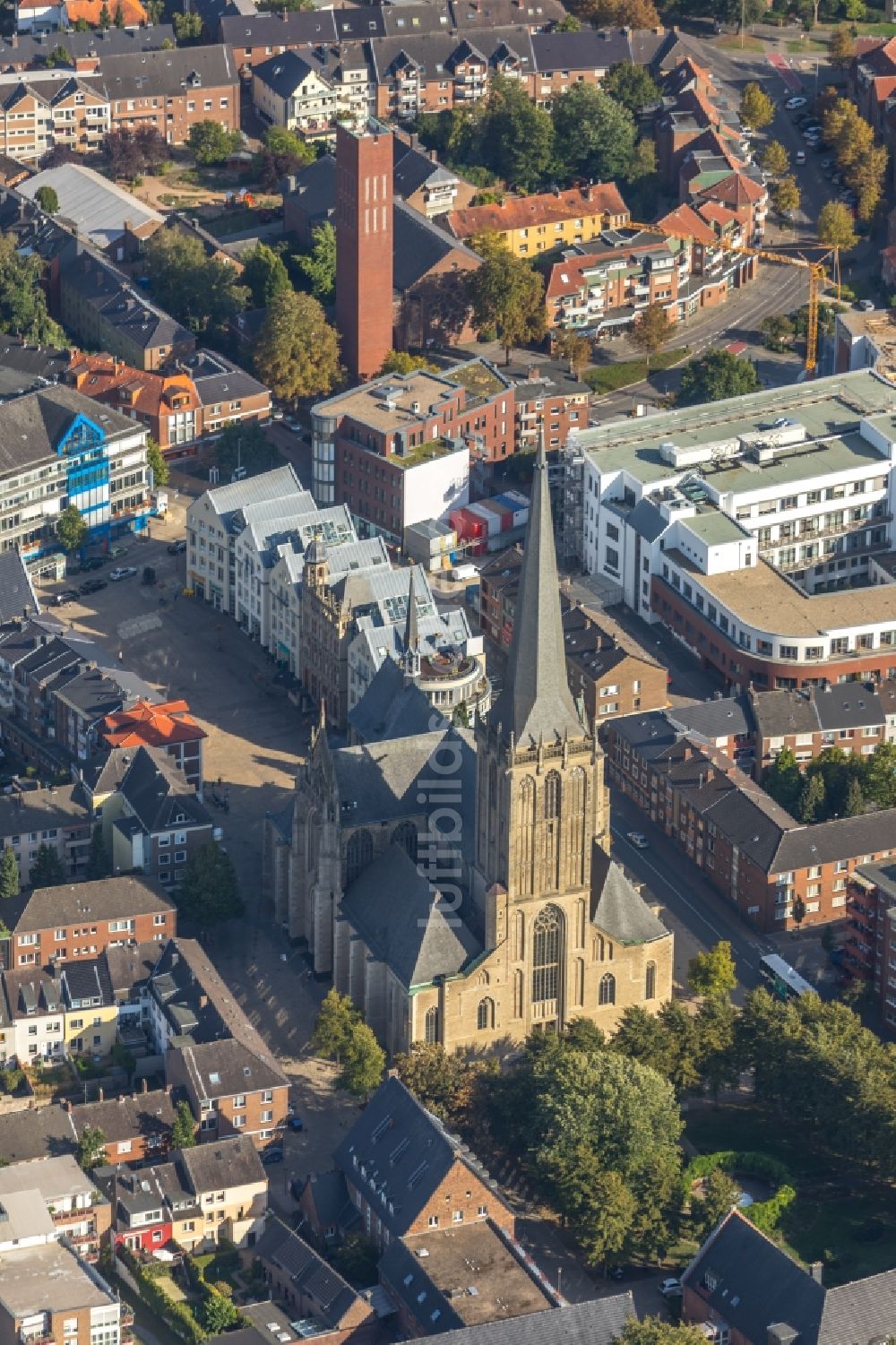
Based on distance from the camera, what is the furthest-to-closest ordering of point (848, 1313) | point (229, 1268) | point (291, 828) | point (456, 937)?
point (291, 828), point (456, 937), point (229, 1268), point (848, 1313)

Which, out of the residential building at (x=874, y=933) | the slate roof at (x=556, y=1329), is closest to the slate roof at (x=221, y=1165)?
the slate roof at (x=556, y=1329)

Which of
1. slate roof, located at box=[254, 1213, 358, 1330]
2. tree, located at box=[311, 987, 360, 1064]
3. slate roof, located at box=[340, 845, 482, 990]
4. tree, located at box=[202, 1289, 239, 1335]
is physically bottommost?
tree, located at box=[202, 1289, 239, 1335]

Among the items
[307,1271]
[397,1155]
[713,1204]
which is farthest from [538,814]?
[307,1271]

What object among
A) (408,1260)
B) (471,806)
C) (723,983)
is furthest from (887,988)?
(408,1260)

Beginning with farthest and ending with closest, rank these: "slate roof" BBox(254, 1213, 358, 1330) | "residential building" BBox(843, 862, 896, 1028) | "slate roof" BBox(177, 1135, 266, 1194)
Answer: "residential building" BBox(843, 862, 896, 1028) → "slate roof" BBox(177, 1135, 266, 1194) → "slate roof" BBox(254, 1213, 358, 1330)

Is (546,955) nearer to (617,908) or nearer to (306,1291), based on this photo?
(617,908)

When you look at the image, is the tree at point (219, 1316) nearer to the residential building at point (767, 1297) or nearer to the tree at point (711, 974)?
the residential building at point (767, 1297)

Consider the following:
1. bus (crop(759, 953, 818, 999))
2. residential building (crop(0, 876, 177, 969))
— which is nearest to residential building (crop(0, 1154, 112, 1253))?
residential building (crop(0, 876, 177, 969))

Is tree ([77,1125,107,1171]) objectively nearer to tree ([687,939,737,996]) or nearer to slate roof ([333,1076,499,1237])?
slate roof ([333,1076,499,1237])

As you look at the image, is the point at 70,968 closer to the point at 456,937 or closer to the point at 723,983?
the point at 456,937
